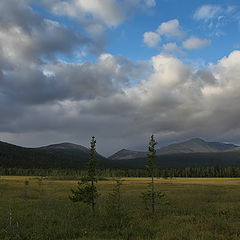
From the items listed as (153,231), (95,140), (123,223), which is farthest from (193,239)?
(95,140)

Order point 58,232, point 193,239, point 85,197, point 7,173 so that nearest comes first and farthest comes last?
point 193,239 → point 58,232 → point 85,197 → point 7,173

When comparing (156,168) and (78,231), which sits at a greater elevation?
(156,168)

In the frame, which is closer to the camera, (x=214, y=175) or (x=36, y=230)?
(x=36, y=230)

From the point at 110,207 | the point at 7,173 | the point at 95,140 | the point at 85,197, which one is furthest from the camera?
the point at 7,173

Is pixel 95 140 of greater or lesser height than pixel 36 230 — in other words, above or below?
above

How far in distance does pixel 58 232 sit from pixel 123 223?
503 centimetres

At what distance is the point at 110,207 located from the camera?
16828mm

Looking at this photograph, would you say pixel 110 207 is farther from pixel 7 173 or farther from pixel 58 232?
pixel 7 173

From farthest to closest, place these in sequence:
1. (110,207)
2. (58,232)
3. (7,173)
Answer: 1. (7,173)
2. (110,207)
3. (58,232)

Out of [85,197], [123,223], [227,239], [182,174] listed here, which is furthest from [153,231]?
[182,174]

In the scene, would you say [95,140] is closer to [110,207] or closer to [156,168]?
[156,168]

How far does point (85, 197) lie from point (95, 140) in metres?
6.31

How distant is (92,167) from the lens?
79.2 feet

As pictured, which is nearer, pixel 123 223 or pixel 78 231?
pixel 78 231
